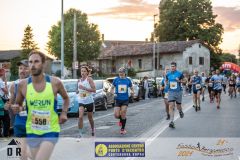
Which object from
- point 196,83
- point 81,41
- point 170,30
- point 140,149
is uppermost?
point 170,30

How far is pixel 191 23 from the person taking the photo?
82.6m

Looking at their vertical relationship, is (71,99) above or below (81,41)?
below

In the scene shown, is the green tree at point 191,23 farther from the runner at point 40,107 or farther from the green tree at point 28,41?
the runner at point 40,107

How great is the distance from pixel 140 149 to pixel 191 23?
2956 inches

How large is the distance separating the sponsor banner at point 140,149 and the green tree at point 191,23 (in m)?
71.7

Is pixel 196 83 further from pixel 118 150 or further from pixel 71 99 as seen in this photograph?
pixel 118 150

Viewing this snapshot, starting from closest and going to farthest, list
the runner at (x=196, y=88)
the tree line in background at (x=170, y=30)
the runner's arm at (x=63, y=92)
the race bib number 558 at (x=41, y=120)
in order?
1. the race bib number 558 at (x=41, y=120)
2. the runner's arm at (x=63, y=92)
3. the runner at (x=196, y=88)
4. the tree line in background at (x=170, y=30)

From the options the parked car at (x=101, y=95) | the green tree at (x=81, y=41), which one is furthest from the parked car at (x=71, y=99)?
the green tree at (x=81, y=41)

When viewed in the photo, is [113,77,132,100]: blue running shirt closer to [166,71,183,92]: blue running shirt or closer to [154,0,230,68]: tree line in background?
[166,71,183,92]: blue running shirt

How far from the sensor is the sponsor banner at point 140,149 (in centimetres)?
850

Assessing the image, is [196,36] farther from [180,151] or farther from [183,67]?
[180,151]

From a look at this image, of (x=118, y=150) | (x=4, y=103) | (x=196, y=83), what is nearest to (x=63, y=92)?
(x=118, y=150)

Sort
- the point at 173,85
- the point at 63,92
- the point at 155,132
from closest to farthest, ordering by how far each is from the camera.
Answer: the point at 63,92, the point at 155,132, the point at 173,85

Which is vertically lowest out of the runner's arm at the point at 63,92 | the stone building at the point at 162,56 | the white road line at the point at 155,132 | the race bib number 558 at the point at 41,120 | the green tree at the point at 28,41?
the white road line at the point at 155,132
